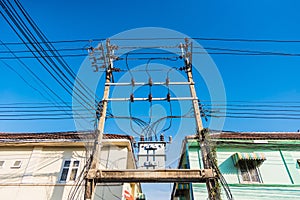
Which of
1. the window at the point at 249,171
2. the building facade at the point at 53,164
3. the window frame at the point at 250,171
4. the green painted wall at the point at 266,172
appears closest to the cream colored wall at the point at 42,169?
the building facade at the point at 53,164

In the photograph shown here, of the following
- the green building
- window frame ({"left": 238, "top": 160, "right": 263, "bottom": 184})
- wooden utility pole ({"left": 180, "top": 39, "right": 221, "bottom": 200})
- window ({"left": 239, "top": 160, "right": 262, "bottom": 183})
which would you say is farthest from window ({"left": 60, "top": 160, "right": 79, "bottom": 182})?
window ({"left": 239, "top": 160, "right": 262, "bottom": 183})

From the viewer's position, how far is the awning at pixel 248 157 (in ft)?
29.2

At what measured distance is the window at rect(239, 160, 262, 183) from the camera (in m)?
8.84

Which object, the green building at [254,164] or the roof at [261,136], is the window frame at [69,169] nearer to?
the green building at [254,164]

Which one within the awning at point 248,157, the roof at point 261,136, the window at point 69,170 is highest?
the roof at point 261,136

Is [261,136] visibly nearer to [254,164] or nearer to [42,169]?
[254,164]

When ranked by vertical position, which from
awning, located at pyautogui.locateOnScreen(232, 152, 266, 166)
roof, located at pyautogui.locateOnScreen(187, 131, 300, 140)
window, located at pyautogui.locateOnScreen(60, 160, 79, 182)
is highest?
roof, located at pyautogui.locateOnScreen(187, 131, 300, 140)

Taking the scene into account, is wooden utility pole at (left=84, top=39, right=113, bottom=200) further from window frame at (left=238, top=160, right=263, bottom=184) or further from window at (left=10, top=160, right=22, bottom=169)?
window frame at (left=238, top=160, right=263, bottom=184)

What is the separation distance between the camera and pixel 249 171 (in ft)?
29.8

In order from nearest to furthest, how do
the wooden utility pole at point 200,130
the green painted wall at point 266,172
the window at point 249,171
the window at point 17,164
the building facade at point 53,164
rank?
the wooden utility pole at point 200,130 < the building facade at point 53,164 < the green painted wall at point 266,172 < the window at point 17,164 < the window at point 249,171

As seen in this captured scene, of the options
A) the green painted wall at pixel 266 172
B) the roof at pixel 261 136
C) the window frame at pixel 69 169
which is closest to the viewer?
the window frame at pixel 69 169

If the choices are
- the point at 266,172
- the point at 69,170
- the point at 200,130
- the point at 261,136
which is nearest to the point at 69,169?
the point at 69,170

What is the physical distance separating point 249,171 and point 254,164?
17.3 inches

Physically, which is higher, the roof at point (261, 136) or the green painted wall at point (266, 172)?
the roof at point (261, 136)
